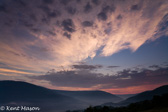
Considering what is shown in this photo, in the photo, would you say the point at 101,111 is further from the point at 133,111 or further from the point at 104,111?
the point at 133,111

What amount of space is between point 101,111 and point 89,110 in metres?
17.7

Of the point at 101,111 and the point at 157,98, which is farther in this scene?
the point at 101,111

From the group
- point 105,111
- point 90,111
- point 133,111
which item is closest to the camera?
point 133,111

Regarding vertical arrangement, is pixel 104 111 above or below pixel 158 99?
below

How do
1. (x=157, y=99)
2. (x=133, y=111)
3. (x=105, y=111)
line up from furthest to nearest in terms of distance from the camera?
(x=105, y=111), (x=157, y=99), (x=133, y=111)

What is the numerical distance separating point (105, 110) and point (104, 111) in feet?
5.46

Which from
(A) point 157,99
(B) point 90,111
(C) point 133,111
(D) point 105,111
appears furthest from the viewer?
(D) point 105,111

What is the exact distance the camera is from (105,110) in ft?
278

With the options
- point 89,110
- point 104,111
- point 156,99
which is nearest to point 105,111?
point 104,111

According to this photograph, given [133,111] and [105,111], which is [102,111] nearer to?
[105,111]

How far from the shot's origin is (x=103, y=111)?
83.6 meters

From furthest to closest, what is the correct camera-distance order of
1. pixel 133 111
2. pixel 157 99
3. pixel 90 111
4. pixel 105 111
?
pixel 105 111 → pixel 157 99 → pixel 90 111 → pixel 133 111

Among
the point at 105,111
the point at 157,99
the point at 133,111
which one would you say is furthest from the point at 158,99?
the point at 105,111

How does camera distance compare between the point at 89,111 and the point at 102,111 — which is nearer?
the point at 89,111
